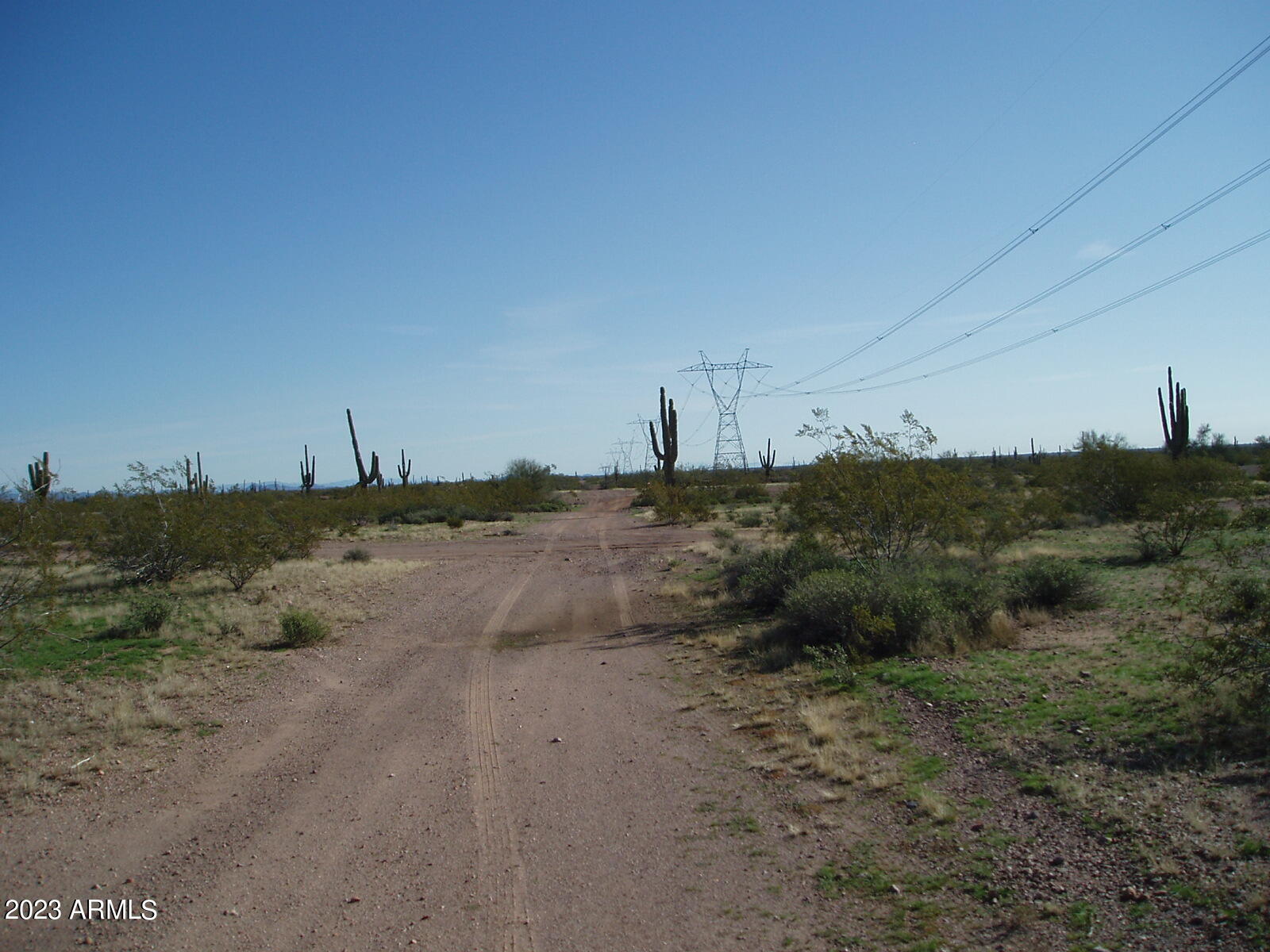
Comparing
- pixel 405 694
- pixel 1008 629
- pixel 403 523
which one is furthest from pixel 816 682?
pixel 403 523

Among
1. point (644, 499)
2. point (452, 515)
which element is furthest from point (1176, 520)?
point (644, 499)

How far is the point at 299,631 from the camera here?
1633cm

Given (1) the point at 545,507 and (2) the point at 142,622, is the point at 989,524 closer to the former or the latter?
(2) the point at 142,622

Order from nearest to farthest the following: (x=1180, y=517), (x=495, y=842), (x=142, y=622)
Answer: (x=495, y=842) < (x=142, y=622) < (x=1180, y=517)

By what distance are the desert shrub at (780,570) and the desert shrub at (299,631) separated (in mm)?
8918

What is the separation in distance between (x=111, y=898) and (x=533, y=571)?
22.1m

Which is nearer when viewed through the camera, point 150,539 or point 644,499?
point 150,539

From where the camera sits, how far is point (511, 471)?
299 ft

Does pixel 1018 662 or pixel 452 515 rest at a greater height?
pixel 452 515

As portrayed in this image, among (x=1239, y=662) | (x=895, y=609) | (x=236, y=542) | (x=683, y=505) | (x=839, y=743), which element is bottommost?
(x=839, y=743)

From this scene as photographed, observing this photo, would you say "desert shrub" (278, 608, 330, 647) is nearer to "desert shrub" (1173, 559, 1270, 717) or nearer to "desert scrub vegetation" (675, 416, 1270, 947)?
"desert scrub vegetation" (675, 416, 1270, 947)

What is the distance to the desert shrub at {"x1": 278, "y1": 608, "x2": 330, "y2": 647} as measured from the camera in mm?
16297

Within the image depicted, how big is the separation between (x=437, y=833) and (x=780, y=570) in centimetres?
1176

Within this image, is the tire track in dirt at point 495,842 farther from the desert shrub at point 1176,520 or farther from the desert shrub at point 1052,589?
the desert shrub at point 1176,520
